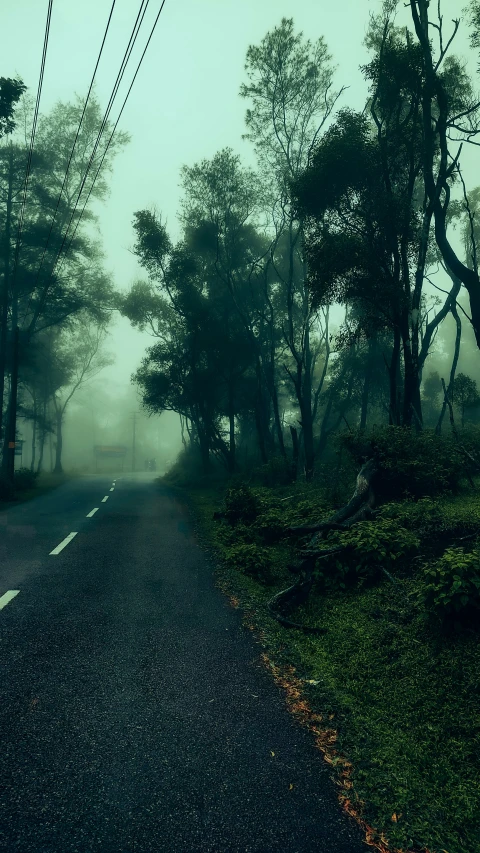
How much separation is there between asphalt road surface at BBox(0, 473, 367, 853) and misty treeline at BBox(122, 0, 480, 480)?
1053cm

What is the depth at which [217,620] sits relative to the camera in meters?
6.11

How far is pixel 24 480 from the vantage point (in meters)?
23.7

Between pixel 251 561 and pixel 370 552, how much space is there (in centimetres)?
241

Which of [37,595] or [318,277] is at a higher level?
[318,277]

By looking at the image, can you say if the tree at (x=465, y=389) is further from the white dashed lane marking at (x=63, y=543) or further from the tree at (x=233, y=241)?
the white dashed lane marking at (x=63, y=543)

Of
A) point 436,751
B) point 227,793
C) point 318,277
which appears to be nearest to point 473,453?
point 318,277

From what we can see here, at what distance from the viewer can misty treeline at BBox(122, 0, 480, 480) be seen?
52.2 ft

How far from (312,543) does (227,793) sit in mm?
5301

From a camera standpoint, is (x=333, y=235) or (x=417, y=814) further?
(x=333, y=235)

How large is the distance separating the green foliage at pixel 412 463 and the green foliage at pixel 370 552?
3.41 meters

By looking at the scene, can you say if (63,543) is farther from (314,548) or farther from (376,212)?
(376,212)

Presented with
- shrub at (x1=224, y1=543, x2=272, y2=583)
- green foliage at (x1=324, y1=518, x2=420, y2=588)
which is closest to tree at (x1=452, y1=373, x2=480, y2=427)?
shrub at (x1=224, y1=543, x2=272, y2=583)

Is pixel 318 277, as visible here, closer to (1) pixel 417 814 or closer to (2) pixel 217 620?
(2) pixel 217 620

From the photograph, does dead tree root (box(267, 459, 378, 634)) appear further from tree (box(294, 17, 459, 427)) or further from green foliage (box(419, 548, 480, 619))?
tree (box(294, 17, 459, 427))
